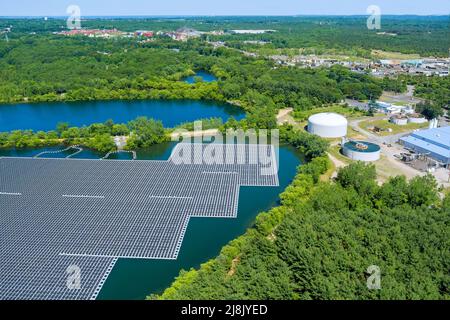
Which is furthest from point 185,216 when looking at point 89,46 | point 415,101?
point 89,46

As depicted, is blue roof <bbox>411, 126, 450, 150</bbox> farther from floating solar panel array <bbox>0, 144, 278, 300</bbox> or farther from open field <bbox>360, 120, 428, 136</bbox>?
floating solar panel array <bbox>0, 144, 278, 300</bbox>

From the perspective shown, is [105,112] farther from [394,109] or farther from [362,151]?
[394,109]

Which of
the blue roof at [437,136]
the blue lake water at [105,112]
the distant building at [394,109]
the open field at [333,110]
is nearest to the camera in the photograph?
the blue roof at [437,136]

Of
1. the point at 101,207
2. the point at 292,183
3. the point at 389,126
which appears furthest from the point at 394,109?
the point at 101,207

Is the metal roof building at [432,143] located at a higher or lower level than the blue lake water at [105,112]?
lower

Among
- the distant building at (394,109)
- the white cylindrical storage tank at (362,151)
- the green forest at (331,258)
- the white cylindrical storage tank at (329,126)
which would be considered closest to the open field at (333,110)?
the distant building at (394,109)

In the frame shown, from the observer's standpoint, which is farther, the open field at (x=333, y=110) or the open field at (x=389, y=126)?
the open field at (x=333, y=110)

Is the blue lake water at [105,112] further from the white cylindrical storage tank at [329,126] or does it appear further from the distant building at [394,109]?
the distant building at [394,109]
